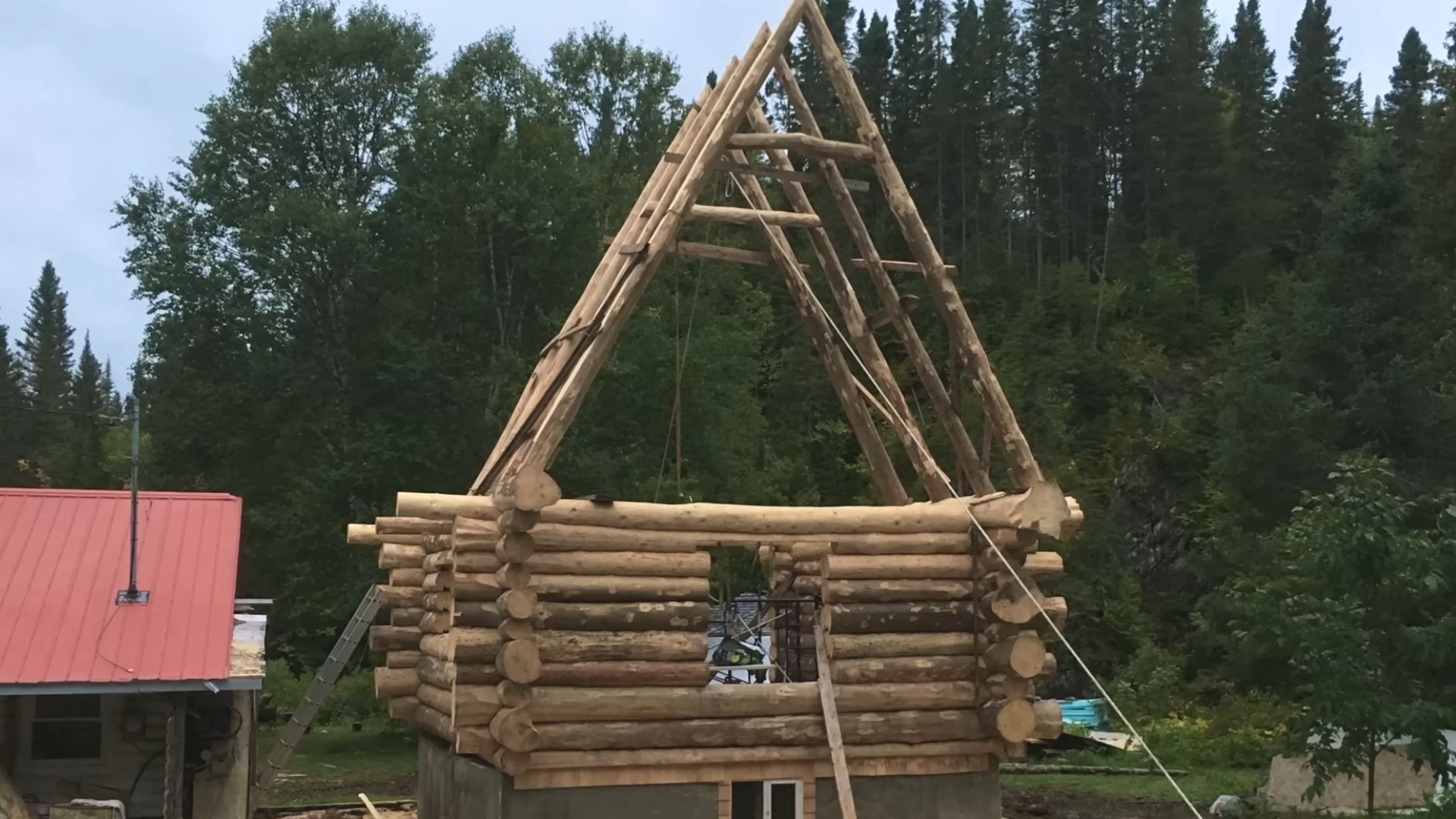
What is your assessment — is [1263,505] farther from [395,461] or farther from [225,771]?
[225,771]

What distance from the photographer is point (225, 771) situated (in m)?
15.4

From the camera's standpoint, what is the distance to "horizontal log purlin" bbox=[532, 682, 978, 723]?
1142 centimetres

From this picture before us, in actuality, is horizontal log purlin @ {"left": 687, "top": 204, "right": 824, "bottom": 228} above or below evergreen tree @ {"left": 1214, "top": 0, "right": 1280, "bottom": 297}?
below

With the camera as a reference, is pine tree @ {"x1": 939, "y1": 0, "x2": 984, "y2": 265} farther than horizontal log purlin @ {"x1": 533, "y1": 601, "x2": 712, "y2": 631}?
Yes

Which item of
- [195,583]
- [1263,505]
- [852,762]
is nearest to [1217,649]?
[1263,505]

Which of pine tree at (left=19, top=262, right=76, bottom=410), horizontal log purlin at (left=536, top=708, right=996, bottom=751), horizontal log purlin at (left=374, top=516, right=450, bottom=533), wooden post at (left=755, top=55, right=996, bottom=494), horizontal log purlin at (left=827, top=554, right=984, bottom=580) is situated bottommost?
horizontal log purlin at (left=536, top=708, right=996, bottom=751)

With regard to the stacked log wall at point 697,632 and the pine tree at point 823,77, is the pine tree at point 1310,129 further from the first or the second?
the stacked log wall at point 697,632

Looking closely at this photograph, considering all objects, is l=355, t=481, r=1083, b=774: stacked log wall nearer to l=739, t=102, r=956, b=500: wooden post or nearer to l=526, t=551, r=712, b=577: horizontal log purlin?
l=526, t=551, r=712, b=577: horizontal log purlin

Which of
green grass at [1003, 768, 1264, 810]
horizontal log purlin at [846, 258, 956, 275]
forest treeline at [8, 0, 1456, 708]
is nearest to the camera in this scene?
horizontal log purlin at [846, 258, 956, 275]

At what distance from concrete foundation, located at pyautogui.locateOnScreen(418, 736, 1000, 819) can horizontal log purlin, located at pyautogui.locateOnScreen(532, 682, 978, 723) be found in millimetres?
652

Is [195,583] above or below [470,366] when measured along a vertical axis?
below

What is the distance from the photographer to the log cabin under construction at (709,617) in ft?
37.4

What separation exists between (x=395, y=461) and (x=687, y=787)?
64.7ft

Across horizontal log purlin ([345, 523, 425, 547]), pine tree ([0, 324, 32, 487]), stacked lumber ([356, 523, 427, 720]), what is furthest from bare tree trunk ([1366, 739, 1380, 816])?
pine tree ([0, 324, 32, 487])
